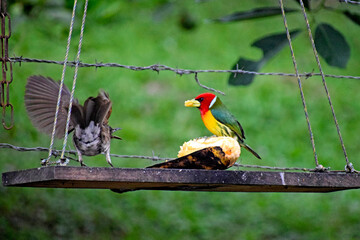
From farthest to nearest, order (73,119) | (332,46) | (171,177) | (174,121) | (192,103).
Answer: (174,121)
(332,46)
(192,103)
(73,119)
(171,177)

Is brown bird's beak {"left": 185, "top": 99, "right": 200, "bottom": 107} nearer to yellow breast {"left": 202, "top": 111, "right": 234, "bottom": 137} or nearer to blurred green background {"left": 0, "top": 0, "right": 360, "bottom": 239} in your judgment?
yellow breast {"left": 202, "top": 111, "right": 234, "bottom": 137}

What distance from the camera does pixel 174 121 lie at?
337 inches

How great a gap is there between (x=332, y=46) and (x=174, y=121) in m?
4.89

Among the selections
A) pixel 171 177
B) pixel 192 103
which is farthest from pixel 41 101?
pixel 171 177

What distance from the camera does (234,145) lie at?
8.43ft

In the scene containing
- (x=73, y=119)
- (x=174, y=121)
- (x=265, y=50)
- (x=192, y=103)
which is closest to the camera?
(x=73, y=119)

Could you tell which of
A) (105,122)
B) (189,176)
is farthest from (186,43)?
(189,176)

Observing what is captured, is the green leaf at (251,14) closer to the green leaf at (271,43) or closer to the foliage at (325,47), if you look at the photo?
the foliage at (325,47)

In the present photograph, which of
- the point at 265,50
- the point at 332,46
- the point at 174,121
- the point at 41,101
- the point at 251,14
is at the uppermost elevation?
the point at 41,101

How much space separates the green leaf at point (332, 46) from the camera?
3.78 metres

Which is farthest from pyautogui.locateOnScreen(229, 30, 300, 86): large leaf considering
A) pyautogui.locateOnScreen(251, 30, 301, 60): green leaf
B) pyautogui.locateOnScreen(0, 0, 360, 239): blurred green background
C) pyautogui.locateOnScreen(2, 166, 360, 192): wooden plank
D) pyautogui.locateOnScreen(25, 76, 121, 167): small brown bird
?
pyautogui.locateOnScreen(2, 166, 360, 192): wooden plank

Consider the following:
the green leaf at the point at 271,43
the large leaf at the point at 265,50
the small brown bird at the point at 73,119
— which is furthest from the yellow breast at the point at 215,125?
the green leaf at the point at 271,43

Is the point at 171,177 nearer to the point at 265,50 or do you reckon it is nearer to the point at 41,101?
the point at 41,101

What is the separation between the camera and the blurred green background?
19.5 feet
